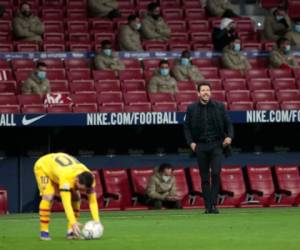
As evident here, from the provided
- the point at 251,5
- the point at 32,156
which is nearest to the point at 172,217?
the point at 32,156

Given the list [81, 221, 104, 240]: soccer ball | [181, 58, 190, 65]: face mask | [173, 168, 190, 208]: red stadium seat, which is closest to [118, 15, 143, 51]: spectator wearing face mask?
[181, 58, 190, 65]: face mask

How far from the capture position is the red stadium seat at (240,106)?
24203 mm

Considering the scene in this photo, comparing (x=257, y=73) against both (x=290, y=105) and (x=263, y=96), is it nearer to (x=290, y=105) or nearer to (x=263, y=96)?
(x=263, y=96)

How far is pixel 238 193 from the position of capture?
24641 mm

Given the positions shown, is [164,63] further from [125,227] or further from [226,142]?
[125,227]

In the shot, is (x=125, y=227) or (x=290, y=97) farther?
(x=290, y=97)

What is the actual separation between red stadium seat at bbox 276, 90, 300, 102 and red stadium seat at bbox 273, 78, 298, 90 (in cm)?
38

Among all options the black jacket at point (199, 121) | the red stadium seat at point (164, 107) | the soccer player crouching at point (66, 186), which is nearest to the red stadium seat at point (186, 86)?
the red stadium seat at point (164, 107)

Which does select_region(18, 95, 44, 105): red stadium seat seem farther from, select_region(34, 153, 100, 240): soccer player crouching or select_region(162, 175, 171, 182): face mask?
select_region(34, 153, 100, 240): soccer player crouching

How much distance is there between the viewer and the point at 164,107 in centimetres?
2394

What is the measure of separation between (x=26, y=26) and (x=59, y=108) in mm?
3554

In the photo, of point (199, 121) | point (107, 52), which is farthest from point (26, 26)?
point (199, 121)

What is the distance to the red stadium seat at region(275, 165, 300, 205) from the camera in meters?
24.8

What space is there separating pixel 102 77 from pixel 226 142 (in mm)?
7095
